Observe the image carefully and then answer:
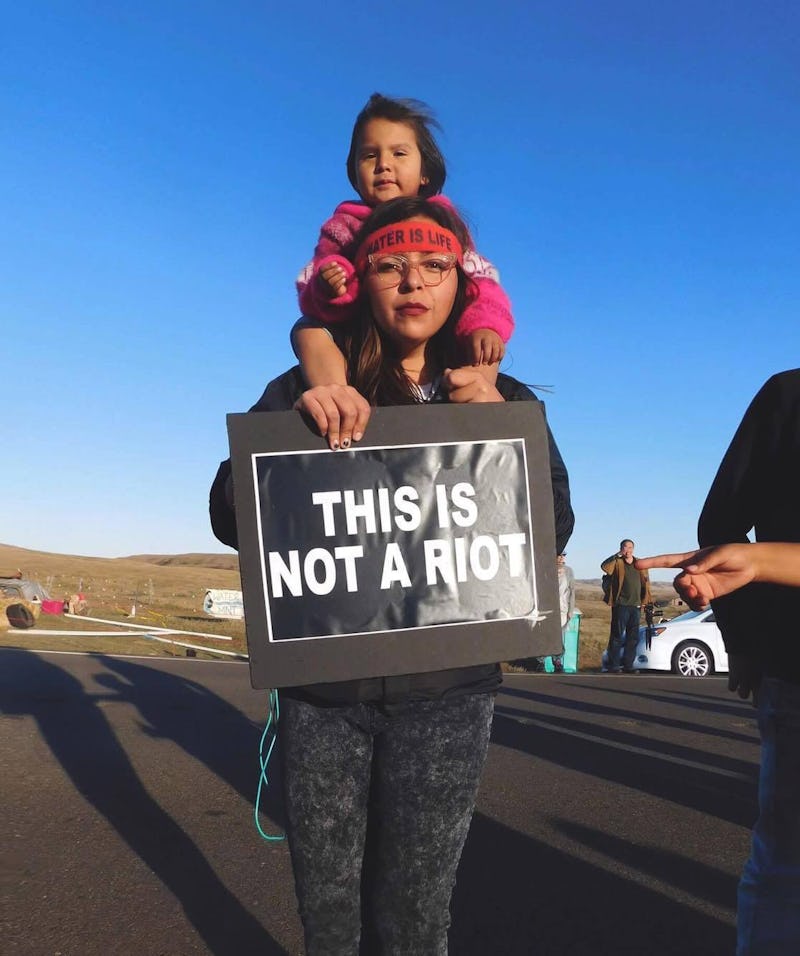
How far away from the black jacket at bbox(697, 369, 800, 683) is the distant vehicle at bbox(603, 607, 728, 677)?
13765mm

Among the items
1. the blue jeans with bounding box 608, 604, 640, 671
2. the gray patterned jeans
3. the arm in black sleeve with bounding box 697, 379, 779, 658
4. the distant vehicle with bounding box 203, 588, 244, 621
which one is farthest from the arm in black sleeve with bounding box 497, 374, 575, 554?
the distant vehicle with bounding box 203, 588, 244, 621

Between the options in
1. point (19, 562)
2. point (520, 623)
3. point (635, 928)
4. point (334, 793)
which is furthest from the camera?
point (19, 562)

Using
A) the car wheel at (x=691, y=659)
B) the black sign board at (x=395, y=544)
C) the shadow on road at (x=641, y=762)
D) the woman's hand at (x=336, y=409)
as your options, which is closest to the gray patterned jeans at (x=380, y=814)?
the black sign board at (x=395, y=544)

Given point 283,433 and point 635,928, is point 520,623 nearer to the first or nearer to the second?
point 283,433

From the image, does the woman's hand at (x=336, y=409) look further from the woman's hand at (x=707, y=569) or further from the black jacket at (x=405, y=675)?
the woman's hand at (x=707, y=569)

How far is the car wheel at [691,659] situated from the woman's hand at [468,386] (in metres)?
14.8

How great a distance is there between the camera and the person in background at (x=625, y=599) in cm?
1438

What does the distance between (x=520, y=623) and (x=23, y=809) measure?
4247 millimetres

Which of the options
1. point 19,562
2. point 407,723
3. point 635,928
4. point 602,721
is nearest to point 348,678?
point 407,723

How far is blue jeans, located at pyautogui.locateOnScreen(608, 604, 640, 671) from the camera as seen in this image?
1467 centimetres

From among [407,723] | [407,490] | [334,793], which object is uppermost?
[407,490]

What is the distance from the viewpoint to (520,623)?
81.0 inches

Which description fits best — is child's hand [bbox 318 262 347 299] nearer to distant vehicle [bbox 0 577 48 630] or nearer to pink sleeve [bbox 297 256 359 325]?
pink sleeve [bbox 297 256 359 325]

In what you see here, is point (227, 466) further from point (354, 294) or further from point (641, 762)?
point (641, 762)
